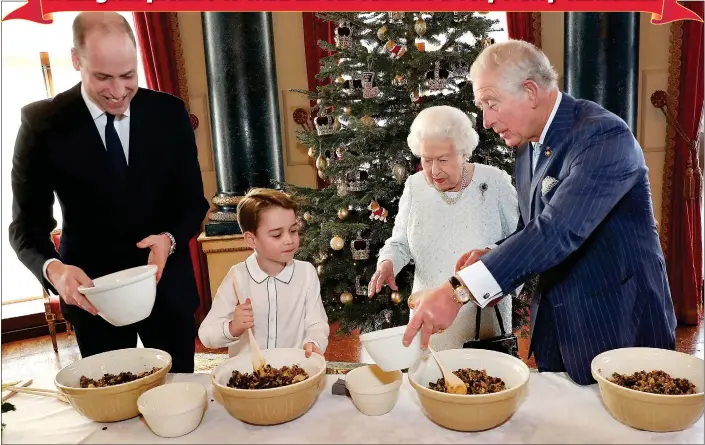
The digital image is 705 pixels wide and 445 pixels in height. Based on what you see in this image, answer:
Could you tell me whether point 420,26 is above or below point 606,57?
above

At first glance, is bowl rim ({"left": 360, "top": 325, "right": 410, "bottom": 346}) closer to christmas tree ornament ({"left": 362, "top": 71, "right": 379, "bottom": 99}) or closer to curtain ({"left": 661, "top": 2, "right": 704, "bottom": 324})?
christmas tree ornament ({"left": 362, "top": 71, "right": 379, "bottom": 99})

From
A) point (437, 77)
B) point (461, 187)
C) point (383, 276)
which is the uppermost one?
point (437, 77)

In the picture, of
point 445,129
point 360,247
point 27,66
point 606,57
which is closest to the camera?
point 445,129

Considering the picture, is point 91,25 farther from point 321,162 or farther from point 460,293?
point 321,162

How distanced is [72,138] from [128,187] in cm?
22

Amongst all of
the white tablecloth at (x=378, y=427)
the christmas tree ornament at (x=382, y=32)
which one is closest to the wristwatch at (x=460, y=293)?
the white tablecloth at (x=378, y=427)

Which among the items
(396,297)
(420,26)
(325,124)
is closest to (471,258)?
(396,297)

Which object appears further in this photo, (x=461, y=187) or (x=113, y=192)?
(x=461, y=187)

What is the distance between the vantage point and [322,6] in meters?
1.64

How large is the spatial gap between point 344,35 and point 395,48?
1.11 ft

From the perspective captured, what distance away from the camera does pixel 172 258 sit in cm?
187

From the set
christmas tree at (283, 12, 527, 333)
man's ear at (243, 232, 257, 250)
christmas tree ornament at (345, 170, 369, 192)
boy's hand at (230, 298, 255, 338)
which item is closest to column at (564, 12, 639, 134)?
christmas tree at (283, 12, 527, 333)

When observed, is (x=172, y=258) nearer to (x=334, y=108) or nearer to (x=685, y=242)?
(x=334, y=108)

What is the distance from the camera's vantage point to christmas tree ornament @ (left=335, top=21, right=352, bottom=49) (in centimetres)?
340
